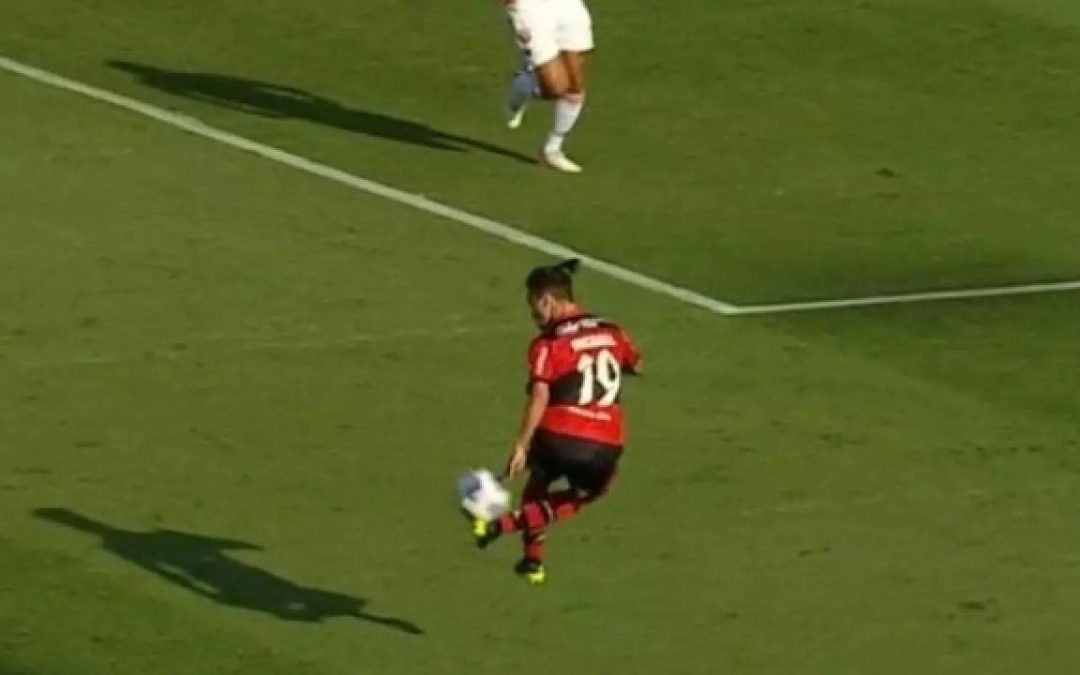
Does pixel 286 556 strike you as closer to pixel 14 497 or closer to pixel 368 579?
pixel 368 579

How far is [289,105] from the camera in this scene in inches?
1056

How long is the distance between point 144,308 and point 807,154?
20.4ft

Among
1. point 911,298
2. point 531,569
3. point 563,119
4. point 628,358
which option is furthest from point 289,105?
point 628,358

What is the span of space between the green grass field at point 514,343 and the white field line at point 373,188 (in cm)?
14

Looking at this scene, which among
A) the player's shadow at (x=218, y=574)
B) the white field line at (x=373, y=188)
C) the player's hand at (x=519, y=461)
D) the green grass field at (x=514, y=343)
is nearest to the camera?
the player's hand at (x=519, y=461)

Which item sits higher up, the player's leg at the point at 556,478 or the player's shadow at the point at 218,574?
the player's leg at the point at 556,478

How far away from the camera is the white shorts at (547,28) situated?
24594 millimetres

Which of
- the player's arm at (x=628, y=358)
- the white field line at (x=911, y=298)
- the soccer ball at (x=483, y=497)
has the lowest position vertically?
the white field line at (x=911, y=298)

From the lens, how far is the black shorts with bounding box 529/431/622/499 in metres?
15.8

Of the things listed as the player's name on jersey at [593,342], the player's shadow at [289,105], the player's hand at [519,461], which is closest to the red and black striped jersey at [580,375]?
the player's name on jersey at [593,342]

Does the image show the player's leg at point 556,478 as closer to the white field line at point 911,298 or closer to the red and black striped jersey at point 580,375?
the red and black striped jersey at point 580,375

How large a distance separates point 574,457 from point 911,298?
781cm

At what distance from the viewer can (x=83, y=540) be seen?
17875 mm

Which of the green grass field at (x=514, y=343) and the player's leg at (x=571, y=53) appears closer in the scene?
the green grass field at (x=514, y=343)
